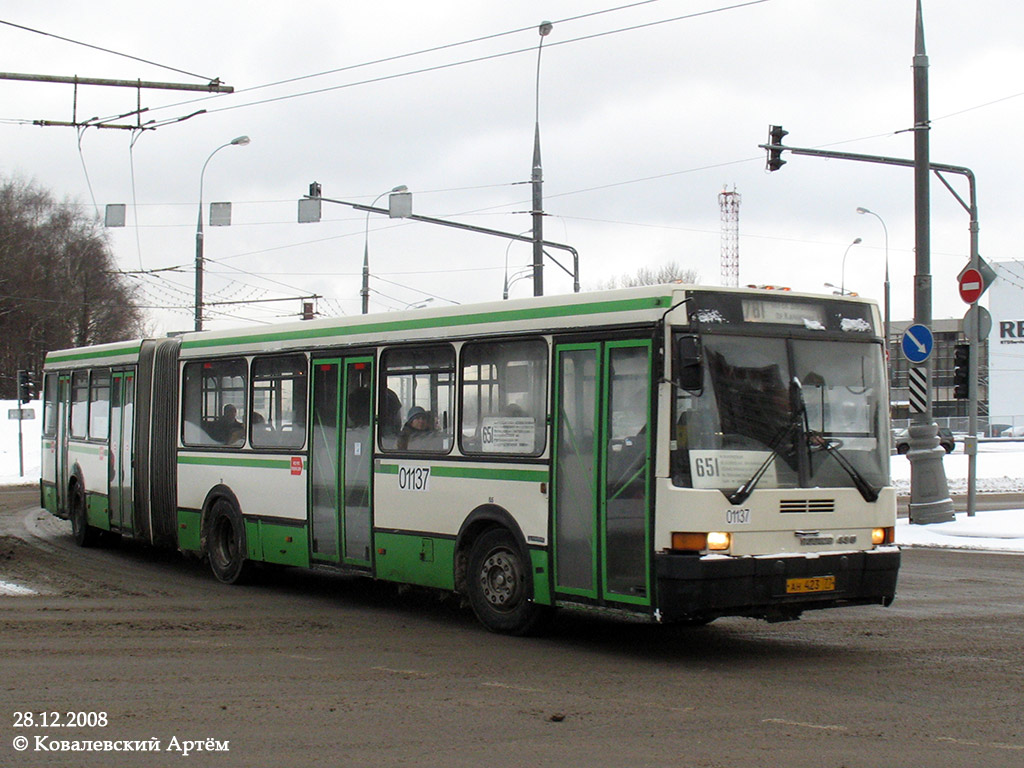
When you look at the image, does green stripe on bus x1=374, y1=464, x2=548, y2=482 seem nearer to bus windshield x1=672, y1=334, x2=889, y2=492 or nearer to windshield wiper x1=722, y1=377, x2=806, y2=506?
bus windshield x1=672, y1=334, x2=889, y2=492

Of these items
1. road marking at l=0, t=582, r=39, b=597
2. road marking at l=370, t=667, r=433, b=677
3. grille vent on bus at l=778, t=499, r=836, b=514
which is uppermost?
grille vent on bus at l=778, t=499, r=836, b=514

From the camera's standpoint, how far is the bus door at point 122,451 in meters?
17.0

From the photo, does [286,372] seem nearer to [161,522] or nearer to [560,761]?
[161,522]

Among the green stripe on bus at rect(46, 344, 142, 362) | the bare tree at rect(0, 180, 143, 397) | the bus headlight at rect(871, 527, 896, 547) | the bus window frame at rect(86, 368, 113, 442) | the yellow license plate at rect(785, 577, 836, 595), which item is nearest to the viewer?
the yellow license plate at rect(785, 577, 836, 595)

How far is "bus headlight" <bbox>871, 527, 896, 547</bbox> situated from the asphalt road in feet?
2.72

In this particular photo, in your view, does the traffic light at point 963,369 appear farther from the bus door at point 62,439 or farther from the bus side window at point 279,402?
the bus door at point 62,439

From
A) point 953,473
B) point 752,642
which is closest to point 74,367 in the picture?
point 752,642

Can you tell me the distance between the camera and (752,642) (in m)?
10.5

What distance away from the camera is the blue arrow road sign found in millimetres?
19750

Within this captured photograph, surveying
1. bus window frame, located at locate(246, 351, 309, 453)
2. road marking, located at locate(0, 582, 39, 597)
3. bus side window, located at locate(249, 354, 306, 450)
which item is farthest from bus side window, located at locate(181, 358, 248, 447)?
road marking, located at locate(0, 582, 39, 597)

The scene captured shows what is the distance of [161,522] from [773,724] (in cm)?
1063

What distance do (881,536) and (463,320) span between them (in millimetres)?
3981

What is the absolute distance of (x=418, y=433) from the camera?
11805 millimetres

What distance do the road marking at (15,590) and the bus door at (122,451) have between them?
290 centimetres
